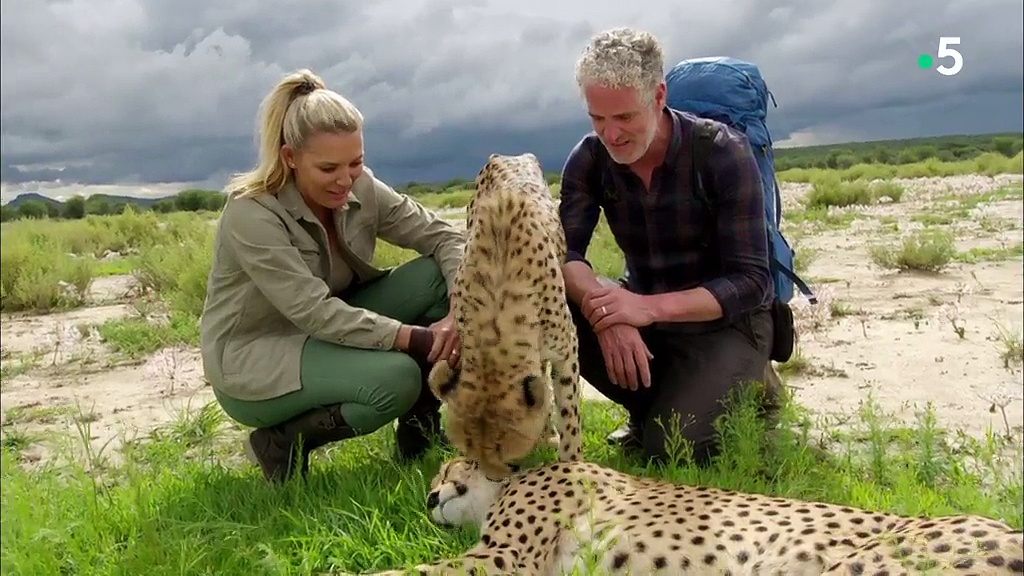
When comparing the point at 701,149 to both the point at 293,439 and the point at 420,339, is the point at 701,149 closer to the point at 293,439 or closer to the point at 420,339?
the point at 420,339

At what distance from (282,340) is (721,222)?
5.20ft

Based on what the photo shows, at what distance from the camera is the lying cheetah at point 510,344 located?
2.78m

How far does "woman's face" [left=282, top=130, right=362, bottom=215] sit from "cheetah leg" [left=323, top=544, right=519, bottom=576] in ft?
4.26

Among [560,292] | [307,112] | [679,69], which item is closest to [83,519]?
[307,112]

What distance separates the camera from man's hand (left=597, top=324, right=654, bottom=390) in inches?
125

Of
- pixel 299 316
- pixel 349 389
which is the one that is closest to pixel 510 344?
pixel 349 389

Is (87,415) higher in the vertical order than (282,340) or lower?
lower

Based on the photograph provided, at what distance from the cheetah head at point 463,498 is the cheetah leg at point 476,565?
22 cm

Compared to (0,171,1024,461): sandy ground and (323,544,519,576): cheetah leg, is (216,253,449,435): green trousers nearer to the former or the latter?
(0,171,1024,461): sandy ground

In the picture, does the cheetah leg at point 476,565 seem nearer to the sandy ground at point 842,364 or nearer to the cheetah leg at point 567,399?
the cheetah leg at point 567,399

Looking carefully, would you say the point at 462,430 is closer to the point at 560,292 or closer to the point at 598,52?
the point at 560,292

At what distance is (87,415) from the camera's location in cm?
440

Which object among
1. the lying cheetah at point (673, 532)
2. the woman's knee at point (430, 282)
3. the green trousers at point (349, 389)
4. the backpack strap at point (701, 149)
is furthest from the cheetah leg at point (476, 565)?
the backpack strap at point (701, 149)

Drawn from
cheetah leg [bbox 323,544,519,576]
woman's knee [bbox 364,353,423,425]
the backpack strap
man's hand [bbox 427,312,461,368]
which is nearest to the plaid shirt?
the backpack strap
